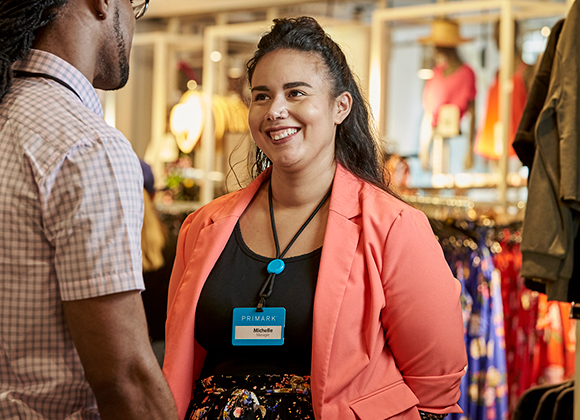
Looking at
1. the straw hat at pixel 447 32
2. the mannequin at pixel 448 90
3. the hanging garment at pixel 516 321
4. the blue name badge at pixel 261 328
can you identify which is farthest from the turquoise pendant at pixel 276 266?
the straw hat at pixel 447 32

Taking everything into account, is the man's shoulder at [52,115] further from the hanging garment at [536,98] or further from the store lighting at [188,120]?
the store lighting at [188,120]

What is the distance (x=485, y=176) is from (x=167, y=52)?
344 centimetres

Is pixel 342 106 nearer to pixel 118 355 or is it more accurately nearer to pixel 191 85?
pixel 118 355

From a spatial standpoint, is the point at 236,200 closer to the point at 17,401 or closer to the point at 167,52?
the point at 17,401

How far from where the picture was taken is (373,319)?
1.61 meters

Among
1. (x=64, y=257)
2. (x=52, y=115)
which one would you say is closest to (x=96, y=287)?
(x=64, y=257)

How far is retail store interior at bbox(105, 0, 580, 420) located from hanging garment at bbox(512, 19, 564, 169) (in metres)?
0.10

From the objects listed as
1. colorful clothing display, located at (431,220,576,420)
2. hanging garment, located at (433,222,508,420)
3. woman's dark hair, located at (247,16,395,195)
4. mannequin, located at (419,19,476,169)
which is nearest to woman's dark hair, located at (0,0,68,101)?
woman's dark hair, located at (247,16,395,195)

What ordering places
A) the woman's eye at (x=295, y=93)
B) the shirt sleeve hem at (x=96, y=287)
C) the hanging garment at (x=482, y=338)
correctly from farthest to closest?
the hanging garment at (x=482, y=338) < the woman's eye at (x=295, y=93) < the shirt sleeve hem at (x=96, y=287)

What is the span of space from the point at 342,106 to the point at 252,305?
68 cm

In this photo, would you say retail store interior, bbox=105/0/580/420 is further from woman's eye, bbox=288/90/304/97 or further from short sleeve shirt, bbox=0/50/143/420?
short sleeve shirt, bbox=0/50/143/420

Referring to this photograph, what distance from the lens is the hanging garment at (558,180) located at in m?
2.00

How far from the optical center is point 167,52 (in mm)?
6410

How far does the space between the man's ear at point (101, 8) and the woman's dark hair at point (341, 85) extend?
71cm
